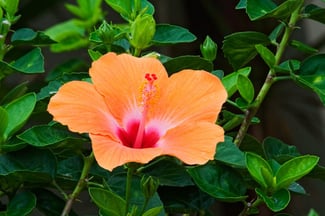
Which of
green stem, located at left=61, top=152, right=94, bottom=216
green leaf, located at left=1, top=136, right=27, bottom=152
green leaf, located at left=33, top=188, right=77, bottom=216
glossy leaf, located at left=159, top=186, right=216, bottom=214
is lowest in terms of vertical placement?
green leaf, located at left=33, top=188, right=77, bottom=216

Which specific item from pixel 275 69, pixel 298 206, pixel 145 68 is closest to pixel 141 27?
pixel 145 68

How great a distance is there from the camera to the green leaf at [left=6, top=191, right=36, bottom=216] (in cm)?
85

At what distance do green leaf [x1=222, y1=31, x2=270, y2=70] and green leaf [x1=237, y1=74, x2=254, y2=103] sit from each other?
0.09 metres

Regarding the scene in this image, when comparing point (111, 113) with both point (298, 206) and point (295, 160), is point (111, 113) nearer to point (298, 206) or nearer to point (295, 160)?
point (295, 160)

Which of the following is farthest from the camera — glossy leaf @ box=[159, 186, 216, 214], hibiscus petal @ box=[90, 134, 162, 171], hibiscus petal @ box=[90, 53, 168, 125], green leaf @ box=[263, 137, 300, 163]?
green leaf @ box=[263, 137, 300, 163]

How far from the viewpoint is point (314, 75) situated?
0.96 m

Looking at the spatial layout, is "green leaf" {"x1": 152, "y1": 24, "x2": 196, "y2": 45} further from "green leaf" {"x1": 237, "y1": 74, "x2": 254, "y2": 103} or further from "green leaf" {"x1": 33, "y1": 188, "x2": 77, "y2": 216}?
"green leaf" {"x1": 33, "y1": 188, "x2": 77, "y2": 216}

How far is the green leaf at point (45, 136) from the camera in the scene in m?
0.84

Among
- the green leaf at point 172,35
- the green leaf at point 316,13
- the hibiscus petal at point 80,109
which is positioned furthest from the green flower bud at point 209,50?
the hibiscus petal at point 80,109

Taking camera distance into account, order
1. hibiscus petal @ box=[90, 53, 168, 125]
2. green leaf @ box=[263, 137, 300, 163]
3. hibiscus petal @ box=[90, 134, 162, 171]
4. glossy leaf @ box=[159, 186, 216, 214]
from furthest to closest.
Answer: green leaf @ box=[263, 137, 300, 163]
glossy leaf @ box=[159, 186, 216, 214]
hibiscus petal @ box=[90, 53, 168, 125]
hibiscus petal @ box=[90, 134, 162, 171]

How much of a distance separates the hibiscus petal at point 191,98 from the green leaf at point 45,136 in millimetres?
105

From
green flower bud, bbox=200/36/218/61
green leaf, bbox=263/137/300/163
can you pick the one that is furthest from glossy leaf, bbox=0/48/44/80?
green leaf, bbox=263/137/300/163

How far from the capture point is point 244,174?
922 mm

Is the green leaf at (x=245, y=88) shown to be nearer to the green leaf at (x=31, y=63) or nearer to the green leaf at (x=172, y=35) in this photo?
the green leaf at (x=172, y=35)
